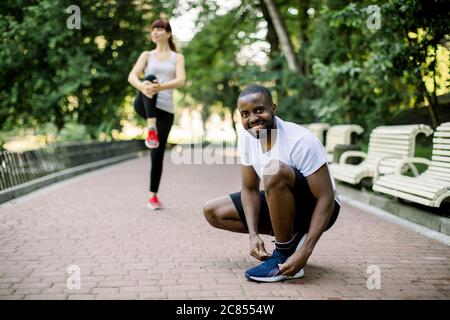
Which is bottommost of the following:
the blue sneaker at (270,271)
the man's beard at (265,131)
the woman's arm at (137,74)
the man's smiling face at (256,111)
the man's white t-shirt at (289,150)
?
the blue sneaker at (270,271)

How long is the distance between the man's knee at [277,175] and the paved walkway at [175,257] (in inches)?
28.5

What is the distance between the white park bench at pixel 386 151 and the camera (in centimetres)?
695

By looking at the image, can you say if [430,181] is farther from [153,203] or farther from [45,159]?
[45,159]

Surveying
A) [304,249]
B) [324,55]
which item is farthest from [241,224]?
[324,55]

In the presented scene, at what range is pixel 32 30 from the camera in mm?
14750

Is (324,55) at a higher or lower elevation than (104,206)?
higher

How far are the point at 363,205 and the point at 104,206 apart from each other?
382 cm

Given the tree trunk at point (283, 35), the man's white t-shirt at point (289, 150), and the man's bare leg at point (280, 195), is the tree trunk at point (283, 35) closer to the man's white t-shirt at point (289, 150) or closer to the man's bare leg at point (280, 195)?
the man's white t-shirt at point (289, 150)

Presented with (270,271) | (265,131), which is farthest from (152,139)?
(270,271)

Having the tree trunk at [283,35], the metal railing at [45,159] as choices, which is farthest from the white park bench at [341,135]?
the metal railing at [45,159]

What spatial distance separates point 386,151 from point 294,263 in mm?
4887

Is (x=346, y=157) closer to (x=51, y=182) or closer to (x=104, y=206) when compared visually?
(x=104, y=206)

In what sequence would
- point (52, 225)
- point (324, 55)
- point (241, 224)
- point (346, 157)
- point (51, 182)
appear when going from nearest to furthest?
point (241, 224) → point (52, 225) → point (346, 157) → point (51, 182) → point (324, 55)
